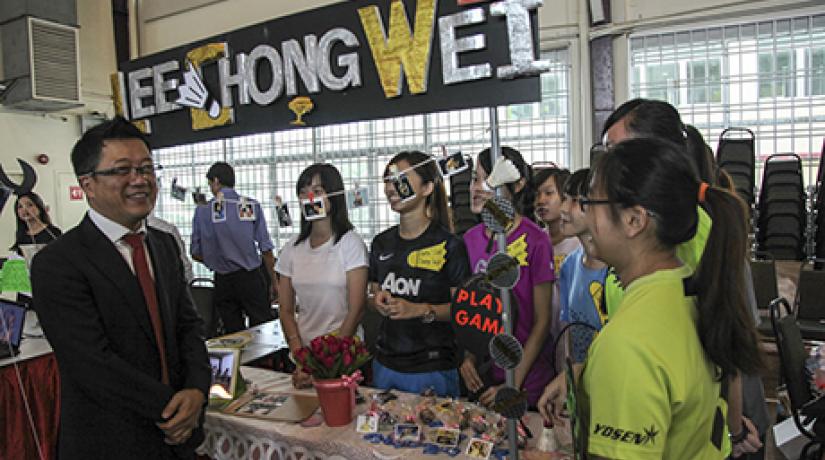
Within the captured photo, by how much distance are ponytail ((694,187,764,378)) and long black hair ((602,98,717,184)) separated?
1.38 ft

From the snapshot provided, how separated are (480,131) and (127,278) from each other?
11.3 ft

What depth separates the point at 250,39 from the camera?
83.7 inches

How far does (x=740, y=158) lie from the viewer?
380 cm

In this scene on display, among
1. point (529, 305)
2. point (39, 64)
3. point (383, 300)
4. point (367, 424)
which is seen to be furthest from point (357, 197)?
point (39, 64)

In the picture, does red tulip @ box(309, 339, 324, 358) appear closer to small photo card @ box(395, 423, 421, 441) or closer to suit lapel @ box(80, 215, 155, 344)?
small photo card @ box(395, 423, 421, 441)

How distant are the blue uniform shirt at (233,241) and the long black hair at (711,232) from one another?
3.39 m

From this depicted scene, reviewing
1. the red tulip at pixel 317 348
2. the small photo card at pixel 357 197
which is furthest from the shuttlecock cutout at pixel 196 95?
the red tulip at pixel 317 348

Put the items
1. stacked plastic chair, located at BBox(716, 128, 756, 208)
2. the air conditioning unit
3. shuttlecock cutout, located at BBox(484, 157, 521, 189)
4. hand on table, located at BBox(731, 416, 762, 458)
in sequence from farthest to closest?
1. the air conditioning unit
2. stacked plastic chair, located at BBox(716, 128, 756, 208)
3. hand on table, located at BBox(731, 416, 762, 458)
4. shuttlecock cutout, located at BBox(484, 157, 521, 189)

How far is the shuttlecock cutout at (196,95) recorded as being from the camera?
7.34ft

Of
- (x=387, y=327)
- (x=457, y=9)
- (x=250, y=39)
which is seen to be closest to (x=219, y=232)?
(x=250, y=39)

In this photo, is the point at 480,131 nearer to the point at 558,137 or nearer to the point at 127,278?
the point at 558,137

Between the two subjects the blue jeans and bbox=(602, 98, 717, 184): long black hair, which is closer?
bbox=(602, 98, 717, 184): long black hair

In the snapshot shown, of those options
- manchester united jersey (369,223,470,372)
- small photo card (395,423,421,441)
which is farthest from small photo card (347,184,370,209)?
small photo card (395,423,421,441)

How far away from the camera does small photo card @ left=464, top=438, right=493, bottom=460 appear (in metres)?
1.39
